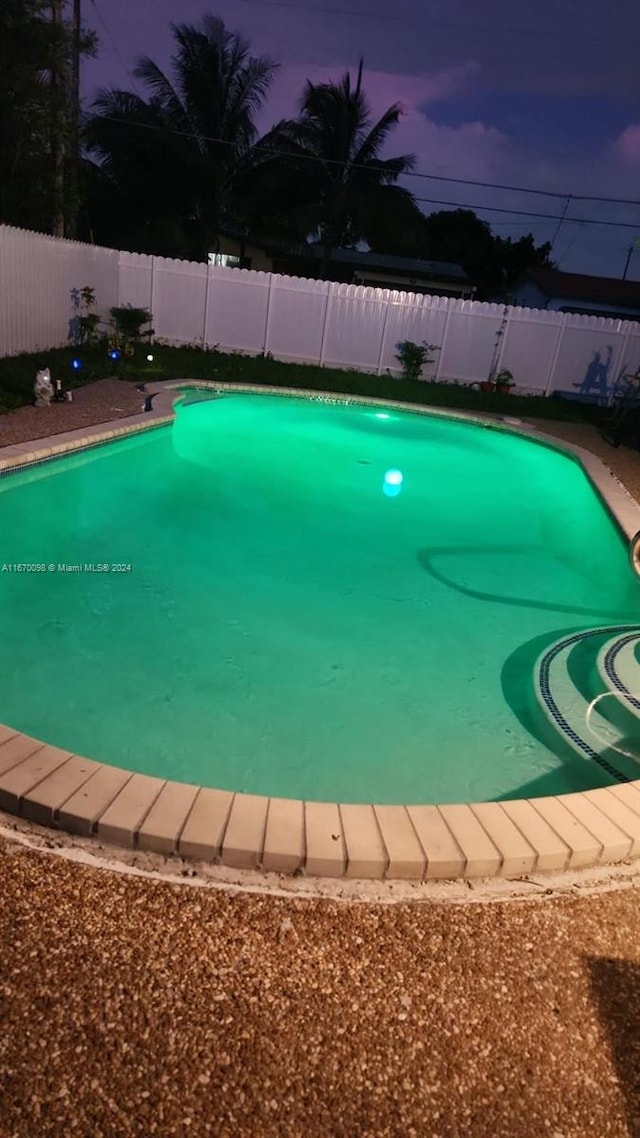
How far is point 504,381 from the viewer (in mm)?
16141

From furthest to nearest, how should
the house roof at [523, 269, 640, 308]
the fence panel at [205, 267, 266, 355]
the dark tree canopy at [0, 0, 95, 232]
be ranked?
the house roof at [523, 269, 640, 308], the fence panel at [205, 267, 266, 355], the dark tree canopy at [0, 0, 95, 232]

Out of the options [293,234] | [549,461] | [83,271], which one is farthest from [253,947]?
[293,234]

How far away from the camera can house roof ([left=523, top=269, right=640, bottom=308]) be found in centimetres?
2758

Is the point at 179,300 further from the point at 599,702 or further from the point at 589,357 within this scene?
the point at 599,702

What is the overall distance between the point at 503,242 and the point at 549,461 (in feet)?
125

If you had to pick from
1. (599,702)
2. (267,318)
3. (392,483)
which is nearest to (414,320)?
(267,318)

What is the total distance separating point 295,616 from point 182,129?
20297 millimetres

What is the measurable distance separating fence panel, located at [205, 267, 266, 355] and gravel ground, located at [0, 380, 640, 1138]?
619 inches

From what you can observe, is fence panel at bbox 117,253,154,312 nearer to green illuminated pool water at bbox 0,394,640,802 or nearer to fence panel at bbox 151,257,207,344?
fence panel at bbox 151,257,207,344

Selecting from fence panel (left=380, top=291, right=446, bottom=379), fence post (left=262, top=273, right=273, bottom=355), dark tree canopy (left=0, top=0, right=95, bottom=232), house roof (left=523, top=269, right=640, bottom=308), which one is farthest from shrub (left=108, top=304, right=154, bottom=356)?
house roof (left=523, top=269, right=640, bottom=308)

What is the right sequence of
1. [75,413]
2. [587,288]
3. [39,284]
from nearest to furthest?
[75,413]
[39,284]
[587,288]

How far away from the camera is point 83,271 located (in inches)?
527

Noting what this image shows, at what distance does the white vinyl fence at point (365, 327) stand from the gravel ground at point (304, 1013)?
15.6 meters

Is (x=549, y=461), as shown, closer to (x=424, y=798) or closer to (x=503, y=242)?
(x=424, y=798)
